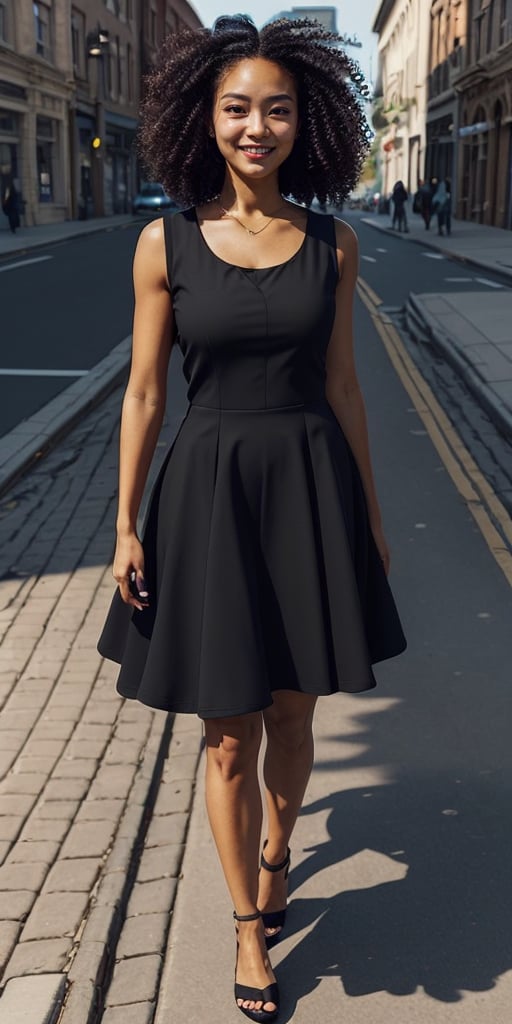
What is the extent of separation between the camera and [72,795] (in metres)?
3.86

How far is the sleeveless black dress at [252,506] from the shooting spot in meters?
2.73

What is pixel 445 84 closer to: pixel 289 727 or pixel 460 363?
pixel 460 363

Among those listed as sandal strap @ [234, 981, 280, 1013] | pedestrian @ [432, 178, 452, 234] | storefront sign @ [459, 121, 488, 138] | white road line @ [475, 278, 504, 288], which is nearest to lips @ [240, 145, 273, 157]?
sandal strap @ [234, 981, 280, 1013]

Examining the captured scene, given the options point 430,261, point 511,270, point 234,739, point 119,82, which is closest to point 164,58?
point 234,739

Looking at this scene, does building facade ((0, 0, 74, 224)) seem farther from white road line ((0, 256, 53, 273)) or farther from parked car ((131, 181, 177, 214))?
white road line ((0, 256, 53, 273))

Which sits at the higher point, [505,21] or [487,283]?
[505,21]

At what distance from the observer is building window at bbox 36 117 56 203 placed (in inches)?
1866

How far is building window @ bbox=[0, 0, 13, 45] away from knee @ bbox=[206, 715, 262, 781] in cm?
4339

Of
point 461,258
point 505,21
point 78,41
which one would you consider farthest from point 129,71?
point 461,258

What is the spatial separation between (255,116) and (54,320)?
14.4m

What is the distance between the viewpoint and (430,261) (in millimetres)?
28875

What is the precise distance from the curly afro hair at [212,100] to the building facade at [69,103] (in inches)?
1243

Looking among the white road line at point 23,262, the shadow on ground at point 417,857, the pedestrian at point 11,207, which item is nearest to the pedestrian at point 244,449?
the shadow on ground at point 417,857

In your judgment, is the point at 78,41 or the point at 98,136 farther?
the point at 98,136
